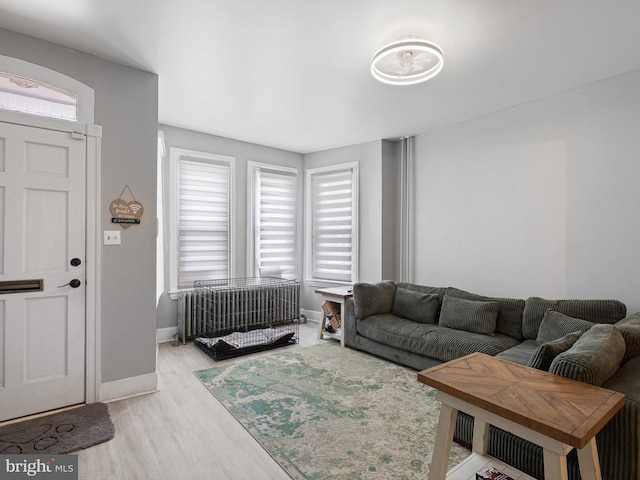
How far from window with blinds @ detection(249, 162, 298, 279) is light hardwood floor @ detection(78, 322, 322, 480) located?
253cm

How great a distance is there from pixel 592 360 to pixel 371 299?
8.39 ft

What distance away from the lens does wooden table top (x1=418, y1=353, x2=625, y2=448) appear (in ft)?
4.09

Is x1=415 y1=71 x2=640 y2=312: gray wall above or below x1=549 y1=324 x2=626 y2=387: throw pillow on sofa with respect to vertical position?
above

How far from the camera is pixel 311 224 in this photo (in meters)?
5.74

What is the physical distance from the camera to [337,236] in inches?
215

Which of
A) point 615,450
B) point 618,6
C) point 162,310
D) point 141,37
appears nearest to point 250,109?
point 141,37

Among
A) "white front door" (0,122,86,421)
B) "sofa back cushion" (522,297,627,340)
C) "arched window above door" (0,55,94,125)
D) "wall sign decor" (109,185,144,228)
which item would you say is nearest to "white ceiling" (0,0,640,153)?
"arched window above door" (0,55,94,125)

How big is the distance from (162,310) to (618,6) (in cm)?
515

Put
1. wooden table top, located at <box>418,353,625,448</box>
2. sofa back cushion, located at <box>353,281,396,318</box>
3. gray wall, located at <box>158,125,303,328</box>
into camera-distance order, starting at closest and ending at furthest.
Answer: wooden table top, located at <box>418,353,625,448</box>
sofa back cushion, located at <box>353,281,396,318</box>
gray wall, located at <box>158,125,303,328</box>

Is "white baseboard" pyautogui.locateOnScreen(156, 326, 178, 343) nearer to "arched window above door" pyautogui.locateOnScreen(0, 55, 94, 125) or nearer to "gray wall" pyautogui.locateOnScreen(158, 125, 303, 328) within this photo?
"gray wall" pyautogui.locateOnScreen(158, 125, 303, 328)

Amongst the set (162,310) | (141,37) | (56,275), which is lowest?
(162,310)

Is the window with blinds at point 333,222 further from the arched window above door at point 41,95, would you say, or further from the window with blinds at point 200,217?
the arched window above door at point 41,95

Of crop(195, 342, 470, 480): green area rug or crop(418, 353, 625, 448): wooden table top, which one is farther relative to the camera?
crop(195, 342, 470, 480): green area rug

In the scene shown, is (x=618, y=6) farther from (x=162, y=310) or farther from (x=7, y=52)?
(x=162, y=310)
